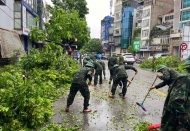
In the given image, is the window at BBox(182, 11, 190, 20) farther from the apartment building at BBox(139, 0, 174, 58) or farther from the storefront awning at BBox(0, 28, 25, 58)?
the storefront awning at BBox(0, 28, 25, 58)

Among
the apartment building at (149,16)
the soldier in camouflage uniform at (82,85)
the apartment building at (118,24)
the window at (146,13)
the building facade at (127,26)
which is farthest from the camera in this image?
the apartment building at (118,24)

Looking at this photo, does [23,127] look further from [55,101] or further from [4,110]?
[55,101]

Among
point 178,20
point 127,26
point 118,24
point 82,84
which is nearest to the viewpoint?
point 82,84

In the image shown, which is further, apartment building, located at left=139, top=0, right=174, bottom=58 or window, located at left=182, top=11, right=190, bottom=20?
apartment building, located at left=139, top=0, right=174, bottom=58

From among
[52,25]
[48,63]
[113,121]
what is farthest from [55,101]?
[52,25]

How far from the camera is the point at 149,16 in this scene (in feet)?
175

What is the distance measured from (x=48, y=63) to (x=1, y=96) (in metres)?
7.19

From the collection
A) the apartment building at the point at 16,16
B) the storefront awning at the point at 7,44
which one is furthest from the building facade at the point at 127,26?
the storefront awning at the point at 7,44

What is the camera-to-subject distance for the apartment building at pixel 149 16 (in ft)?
173

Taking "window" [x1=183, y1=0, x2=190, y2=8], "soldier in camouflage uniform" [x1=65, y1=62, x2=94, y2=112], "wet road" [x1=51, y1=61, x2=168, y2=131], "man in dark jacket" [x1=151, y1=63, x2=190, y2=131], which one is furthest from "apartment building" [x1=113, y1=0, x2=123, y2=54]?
"man in dark jacket" [x1=151, y1=63, x2=190, y2=131]

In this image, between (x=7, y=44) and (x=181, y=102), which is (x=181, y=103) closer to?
(x=181, y=102)

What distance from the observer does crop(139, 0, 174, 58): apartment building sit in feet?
173

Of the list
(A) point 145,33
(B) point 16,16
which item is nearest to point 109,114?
(B) point 16,16

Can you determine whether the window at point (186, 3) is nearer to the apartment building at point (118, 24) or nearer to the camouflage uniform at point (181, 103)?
the apartment building at point (118, 24)
